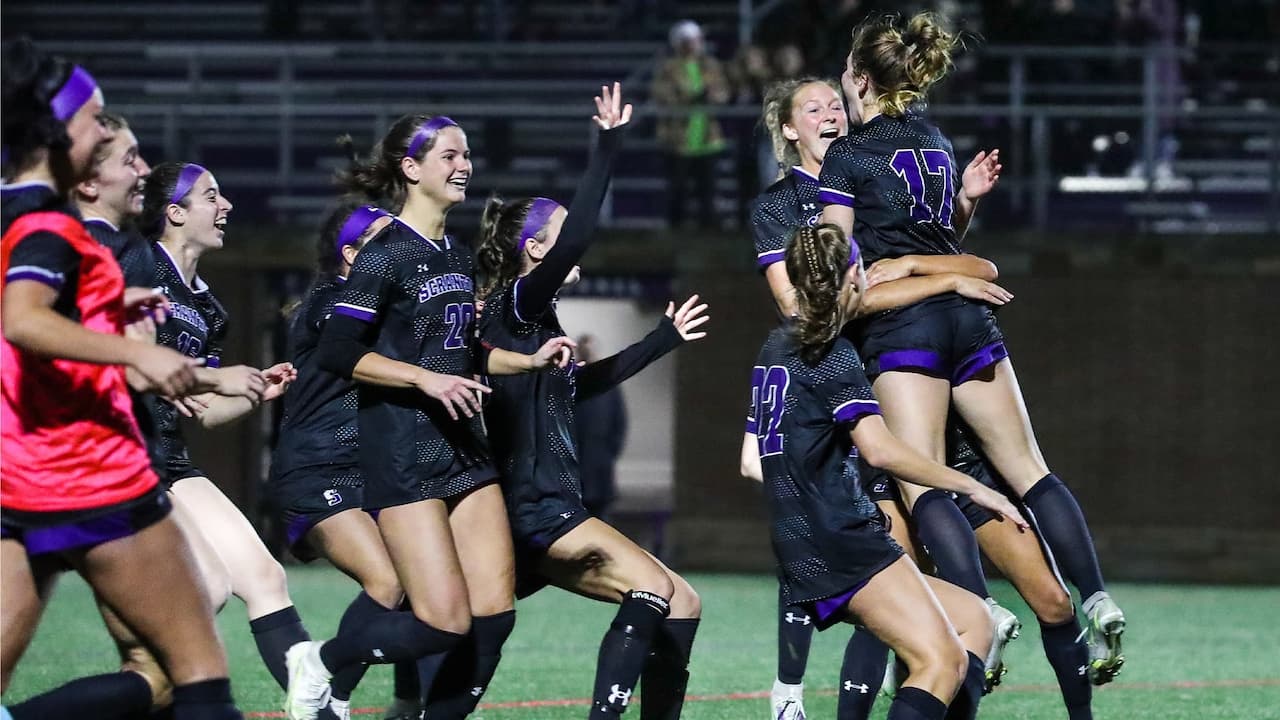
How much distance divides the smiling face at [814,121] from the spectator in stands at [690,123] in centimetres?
828

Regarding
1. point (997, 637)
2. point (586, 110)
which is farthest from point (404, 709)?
point (586, 110)

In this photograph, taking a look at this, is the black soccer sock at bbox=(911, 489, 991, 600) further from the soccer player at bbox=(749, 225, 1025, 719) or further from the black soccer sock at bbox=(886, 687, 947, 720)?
the black soccer sock at bbox=(886, 687, 947, 720)

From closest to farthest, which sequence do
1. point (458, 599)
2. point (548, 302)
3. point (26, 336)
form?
1. point (26, 336)
2. point (458, 599)
3. point (548, 302)

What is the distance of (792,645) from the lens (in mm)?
6738

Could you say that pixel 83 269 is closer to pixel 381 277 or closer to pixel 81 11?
pixel 381 277

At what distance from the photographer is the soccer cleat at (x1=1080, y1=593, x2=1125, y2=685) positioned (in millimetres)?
5527

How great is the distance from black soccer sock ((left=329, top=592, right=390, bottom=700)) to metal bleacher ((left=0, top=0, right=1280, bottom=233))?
29.1 feet

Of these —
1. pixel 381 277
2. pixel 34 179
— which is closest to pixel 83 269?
pixel 34 179

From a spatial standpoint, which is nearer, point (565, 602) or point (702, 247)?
point (565, 602)

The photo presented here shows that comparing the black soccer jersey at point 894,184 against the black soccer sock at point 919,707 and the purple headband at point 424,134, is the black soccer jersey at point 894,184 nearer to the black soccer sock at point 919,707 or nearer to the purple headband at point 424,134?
the purple headband at point 424,134

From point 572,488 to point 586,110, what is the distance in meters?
9.39

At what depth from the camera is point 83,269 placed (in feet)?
13.9

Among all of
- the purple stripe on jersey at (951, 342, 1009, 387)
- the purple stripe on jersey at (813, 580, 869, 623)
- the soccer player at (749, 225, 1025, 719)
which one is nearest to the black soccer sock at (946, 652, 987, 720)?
the soccer player at (749, 225, 1025, 719)

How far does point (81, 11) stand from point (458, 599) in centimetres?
1682
